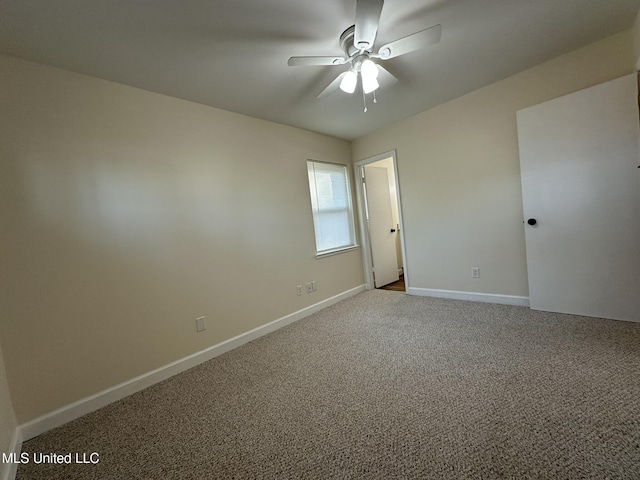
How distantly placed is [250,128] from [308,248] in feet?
5.08

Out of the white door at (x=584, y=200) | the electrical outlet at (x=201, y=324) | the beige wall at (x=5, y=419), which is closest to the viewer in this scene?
the beige wall at (x=5, y=419)

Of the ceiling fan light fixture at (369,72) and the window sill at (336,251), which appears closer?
the ceiling fan light fixture at (369,72)

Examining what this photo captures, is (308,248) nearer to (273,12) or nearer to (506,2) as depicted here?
(273,12)

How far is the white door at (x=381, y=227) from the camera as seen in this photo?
423 centimetres

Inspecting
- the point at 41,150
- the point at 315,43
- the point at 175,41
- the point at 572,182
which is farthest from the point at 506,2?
the point at 41,150

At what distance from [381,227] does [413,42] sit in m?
3.08

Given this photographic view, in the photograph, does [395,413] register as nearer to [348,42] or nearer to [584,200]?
[348,42]

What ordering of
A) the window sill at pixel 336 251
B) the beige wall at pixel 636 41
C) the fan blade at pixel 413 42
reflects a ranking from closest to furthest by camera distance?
the fan blade at pixel 413 42 → the beige wall at pixel 636 41 → the window sill at pixel 336 251

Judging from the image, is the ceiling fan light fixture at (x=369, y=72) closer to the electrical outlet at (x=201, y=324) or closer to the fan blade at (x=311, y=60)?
the fan blade at (x=311, y=60)

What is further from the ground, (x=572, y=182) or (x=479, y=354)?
(x=572, y=182)

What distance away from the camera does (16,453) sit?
1.45 meters

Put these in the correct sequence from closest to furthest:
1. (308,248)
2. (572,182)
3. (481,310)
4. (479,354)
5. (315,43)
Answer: (315,43)
(479,354)
(572,182)
(481,310)
(308,248)


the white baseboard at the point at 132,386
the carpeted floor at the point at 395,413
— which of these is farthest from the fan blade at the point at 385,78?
the white baseboard at the point at 132,386

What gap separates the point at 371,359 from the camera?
210 centimetres
